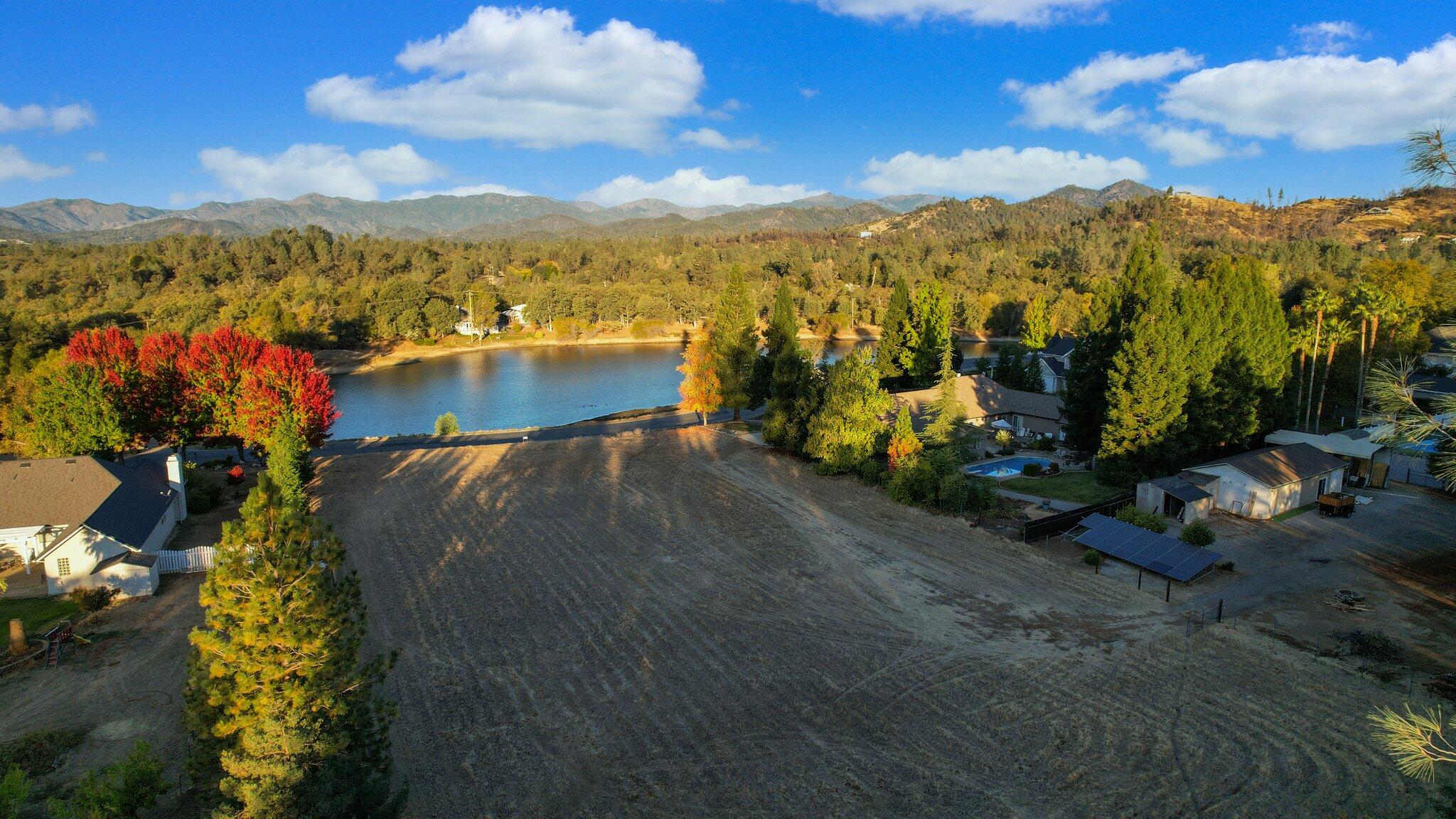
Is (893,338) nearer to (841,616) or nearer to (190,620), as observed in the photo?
(841,616)

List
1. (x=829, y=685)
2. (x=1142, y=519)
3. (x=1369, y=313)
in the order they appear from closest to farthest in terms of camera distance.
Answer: (x=829, y=685) → (x=1142, y=519) → (x=1369, y=313)

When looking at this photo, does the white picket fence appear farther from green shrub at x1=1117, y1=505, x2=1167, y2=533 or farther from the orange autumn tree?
green shrub at x1=1117, y1=505, x2=1167, y2=533

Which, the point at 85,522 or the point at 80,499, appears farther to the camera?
the point at 80,499

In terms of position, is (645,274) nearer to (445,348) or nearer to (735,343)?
(445,348)

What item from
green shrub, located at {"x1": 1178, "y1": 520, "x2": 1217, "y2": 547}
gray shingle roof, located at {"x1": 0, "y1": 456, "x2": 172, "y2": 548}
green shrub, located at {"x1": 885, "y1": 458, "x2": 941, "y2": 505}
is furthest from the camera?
green shrub, located at {"x1": 885, "y1": 458, "x2": 941, "y2": 505}

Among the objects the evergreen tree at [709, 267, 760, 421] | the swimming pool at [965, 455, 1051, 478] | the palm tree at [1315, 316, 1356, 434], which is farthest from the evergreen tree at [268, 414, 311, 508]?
the palm tree at [1315, 316, 1356, 434]

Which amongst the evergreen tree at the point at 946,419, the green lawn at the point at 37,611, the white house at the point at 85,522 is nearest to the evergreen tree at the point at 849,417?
the evergreen tree at the point at 946,419

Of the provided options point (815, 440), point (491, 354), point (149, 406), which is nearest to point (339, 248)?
point (491, 354)

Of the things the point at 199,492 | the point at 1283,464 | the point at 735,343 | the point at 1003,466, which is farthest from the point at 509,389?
the point at 1283,464
